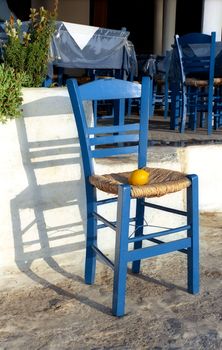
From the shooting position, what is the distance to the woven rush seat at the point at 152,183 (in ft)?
6.25

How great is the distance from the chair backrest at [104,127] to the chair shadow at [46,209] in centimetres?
37

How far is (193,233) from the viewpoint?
2109 millimetres

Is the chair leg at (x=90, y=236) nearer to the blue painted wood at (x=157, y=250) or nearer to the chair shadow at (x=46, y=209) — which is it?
the chair shadow at (x=46, y=209)

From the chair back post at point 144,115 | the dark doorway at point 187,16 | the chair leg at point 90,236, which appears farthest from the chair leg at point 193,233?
the dark doorway at point 187,16

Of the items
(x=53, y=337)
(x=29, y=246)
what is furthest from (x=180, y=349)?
(x=29, y=246)

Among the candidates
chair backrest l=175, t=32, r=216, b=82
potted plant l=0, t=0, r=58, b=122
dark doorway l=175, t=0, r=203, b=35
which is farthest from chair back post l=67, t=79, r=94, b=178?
dark doorway l=175, t=0, r=203, b=35

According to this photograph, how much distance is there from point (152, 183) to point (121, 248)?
1.00 ft

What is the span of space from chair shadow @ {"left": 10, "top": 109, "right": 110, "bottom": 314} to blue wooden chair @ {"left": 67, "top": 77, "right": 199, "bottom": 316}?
1.21 feet

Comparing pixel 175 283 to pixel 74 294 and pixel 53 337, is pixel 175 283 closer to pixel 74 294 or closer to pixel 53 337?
pixel 74 294

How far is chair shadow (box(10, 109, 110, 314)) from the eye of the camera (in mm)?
2445

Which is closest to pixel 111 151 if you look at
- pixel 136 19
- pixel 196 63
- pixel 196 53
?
pixel 196 63

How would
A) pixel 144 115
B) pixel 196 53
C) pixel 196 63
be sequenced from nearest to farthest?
pixel 144 115 → pixel 196 63 → pixel 196 53

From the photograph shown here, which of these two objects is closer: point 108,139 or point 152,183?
point 152,183

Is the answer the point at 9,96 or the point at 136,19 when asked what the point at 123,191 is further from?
the point at 136,19
